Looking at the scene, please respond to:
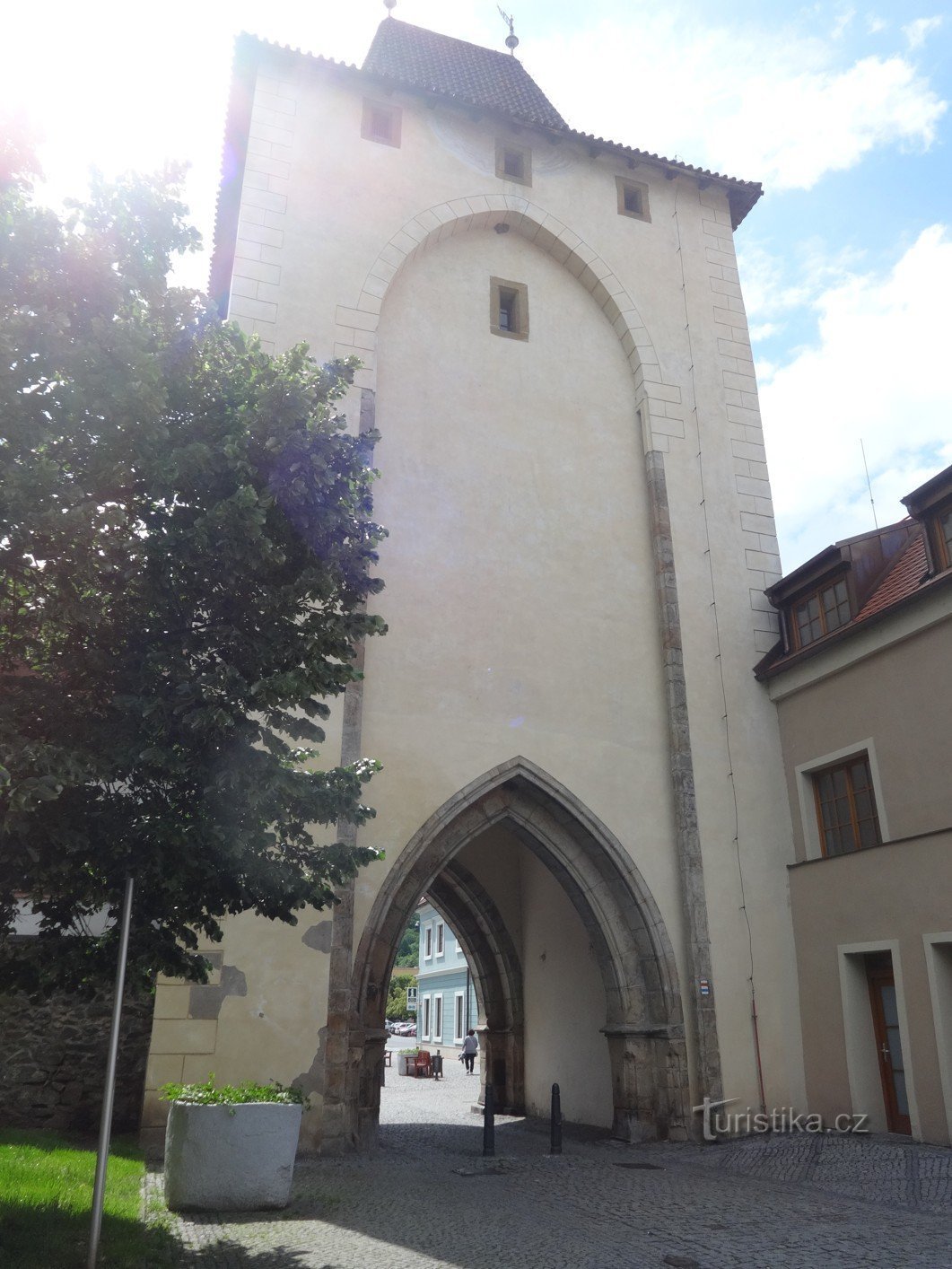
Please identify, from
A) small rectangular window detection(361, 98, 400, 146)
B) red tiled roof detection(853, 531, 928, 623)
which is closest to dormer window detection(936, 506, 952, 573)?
red tiled roof detection(853, 531, 928, 623)

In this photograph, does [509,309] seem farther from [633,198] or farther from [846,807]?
[846,807]

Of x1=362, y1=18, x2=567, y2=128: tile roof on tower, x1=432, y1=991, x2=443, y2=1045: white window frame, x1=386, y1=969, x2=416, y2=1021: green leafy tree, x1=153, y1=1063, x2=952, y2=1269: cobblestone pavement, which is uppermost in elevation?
x1=362, y1=18, x2=567, y2=128: tile roof on tower

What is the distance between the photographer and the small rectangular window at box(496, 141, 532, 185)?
54.4 feet

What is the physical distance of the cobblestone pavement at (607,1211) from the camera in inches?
242

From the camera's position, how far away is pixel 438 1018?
3916cm

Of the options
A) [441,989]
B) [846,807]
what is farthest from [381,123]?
[441,989]

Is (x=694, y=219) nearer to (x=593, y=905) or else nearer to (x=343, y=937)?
(x=593, y=905)

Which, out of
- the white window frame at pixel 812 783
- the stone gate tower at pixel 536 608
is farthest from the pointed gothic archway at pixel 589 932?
the white window frame at pixel 812 783

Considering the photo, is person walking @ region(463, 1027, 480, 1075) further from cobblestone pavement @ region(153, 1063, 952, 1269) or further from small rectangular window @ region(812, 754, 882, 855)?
small rectangular window @ region(812, 754, 882, 855)

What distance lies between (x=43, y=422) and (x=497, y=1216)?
6.48 m

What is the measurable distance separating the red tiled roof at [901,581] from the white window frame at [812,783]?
1.61m

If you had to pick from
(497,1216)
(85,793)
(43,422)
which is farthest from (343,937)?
(43,422)

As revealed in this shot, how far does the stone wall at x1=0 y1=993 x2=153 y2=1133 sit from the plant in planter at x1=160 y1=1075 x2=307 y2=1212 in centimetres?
452

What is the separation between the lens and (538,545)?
14508 mm
